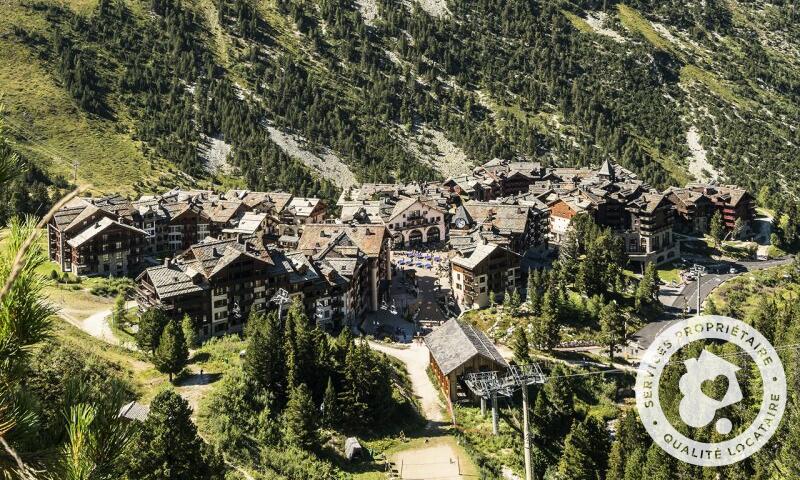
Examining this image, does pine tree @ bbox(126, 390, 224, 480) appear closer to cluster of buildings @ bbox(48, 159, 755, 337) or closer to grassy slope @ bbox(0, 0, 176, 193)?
cluster of buildings @ bbox(48, 159, 755, 337)

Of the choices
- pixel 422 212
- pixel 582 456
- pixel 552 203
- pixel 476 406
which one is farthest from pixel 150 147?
pixel 582 456

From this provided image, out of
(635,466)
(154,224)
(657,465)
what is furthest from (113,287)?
(657,465)

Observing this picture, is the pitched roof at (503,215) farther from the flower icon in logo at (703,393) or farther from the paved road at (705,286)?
the flower icon in logo at (703,393)

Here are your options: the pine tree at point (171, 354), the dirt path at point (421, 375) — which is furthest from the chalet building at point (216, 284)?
the dirt path at point (421, 375)

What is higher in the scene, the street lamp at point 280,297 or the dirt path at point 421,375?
the street lamp at point 280,297

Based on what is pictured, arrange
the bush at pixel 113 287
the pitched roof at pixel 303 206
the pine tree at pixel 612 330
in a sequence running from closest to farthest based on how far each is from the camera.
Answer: the pine tree at pixel 612 330 → the bush at pixel 113 287 → the pitched roof at pixel 303 206

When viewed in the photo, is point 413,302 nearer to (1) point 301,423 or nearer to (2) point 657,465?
(1) point 301,423

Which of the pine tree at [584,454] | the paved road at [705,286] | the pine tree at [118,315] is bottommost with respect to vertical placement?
the pine tree at [584,454]
